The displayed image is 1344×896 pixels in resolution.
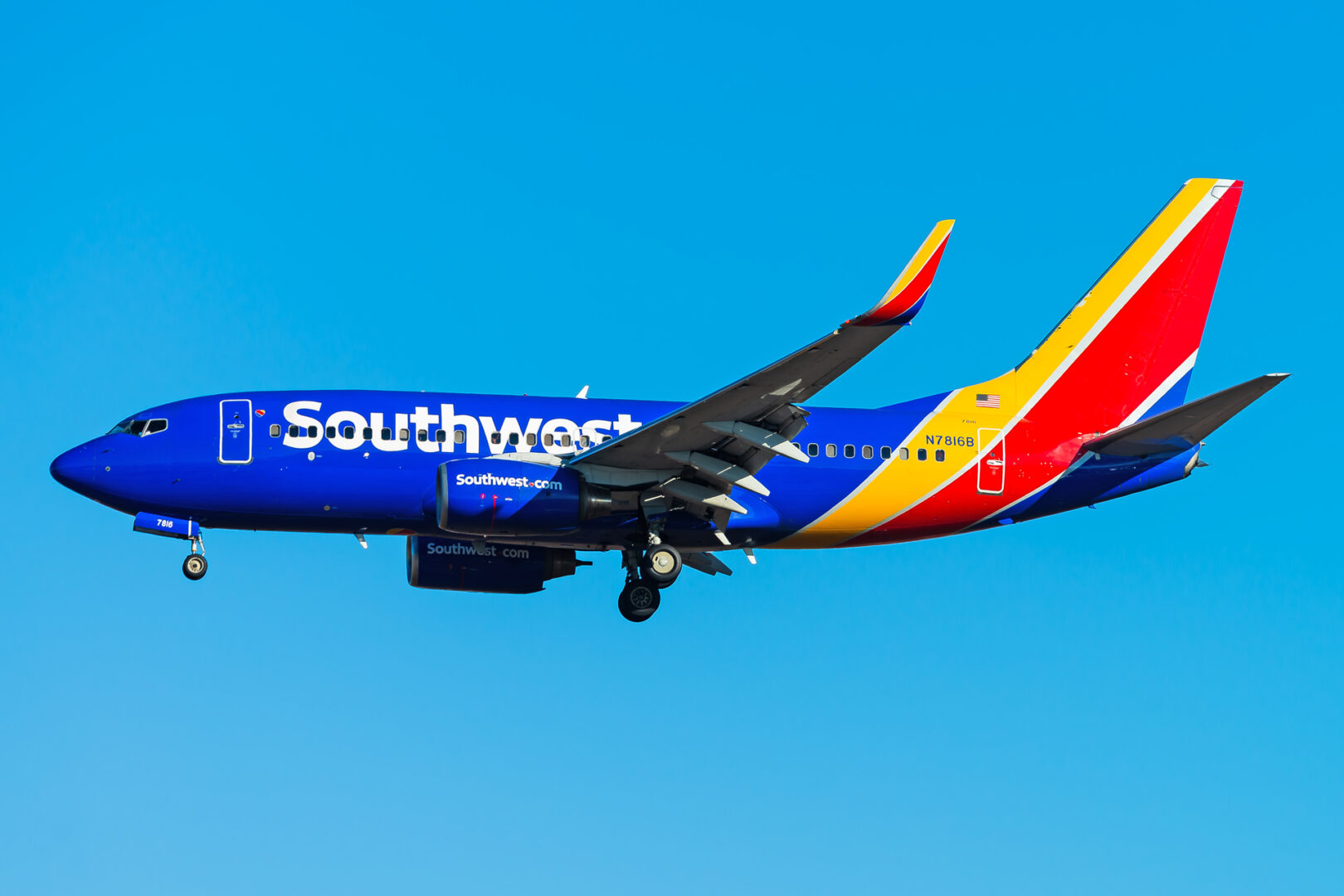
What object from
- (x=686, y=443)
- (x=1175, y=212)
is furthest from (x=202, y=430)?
(x=1175, y=212)

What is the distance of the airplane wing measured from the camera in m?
28.9

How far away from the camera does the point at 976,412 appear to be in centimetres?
3991

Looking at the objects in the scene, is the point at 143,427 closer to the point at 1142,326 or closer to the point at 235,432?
the point at 235,432

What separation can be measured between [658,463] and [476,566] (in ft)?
22.9

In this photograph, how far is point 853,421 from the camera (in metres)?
39.0

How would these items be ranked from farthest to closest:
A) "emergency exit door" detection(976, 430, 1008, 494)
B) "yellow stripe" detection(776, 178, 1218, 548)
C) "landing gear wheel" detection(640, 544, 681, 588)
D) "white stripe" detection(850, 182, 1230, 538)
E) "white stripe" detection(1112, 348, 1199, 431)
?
"white stripe" detection(1112, 348, 1199, 431), "emergency exit door" detection(976, 430, 1008, 494), "white stripe" detection(850, 182, 1230, 538), "yellow stripe" detection(776, 178, 1218, 548), "landing gear wheel" detection(640, 544, 681, 588)

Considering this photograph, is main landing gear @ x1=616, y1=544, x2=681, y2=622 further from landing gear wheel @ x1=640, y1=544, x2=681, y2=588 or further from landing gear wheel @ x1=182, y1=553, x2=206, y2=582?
landing gear wheel @ x1=182, y1=553, x2=206, y2=582

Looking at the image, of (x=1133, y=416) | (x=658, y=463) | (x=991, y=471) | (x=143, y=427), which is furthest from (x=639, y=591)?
(x=1133, y=416)

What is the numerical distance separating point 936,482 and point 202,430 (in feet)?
55.0

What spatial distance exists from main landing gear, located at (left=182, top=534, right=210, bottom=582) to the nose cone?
2537mm

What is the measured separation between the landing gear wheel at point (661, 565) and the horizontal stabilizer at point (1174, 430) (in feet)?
34.4

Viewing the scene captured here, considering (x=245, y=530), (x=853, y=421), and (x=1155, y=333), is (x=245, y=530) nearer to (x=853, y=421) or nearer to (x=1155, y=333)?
(x=853, y=421)

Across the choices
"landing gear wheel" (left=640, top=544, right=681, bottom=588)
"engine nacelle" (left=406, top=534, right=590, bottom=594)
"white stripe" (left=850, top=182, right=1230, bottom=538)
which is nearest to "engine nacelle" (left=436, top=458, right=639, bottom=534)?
"landing gear wheel" (left=640, top=544, right=681, bottom=588)

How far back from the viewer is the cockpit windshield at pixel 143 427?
3634 cm
